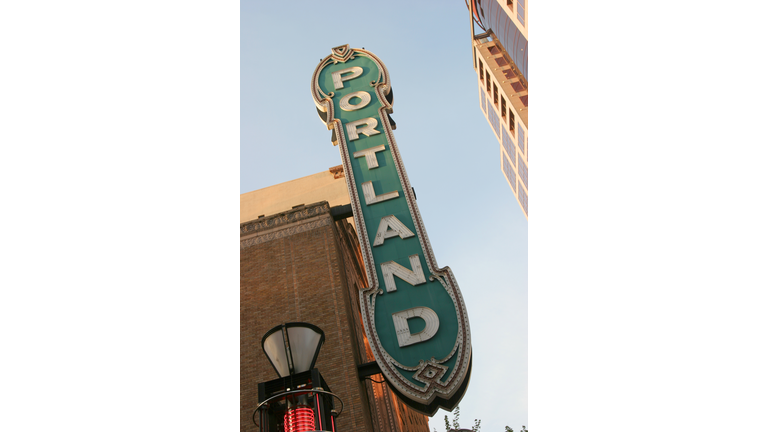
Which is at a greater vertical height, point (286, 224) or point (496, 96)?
point (496, 96)

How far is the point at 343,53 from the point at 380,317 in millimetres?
10300

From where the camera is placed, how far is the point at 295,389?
5.70m

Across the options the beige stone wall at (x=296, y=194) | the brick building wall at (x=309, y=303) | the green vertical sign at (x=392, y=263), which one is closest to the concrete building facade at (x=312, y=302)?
the brick building wall at (x=309, y=303)

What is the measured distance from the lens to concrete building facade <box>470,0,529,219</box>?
133 feet

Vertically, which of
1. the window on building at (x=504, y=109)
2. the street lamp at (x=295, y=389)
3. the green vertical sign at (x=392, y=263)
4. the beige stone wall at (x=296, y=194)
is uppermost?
the window on building at (x=504, y=109)

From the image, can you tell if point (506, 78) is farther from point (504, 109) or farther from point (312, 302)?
point (312, 302)

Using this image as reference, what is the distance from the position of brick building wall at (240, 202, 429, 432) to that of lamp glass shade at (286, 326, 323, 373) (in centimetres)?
639

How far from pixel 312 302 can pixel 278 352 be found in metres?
8.67

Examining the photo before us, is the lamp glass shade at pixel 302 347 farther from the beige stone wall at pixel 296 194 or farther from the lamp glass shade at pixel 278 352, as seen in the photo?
the beige stone wall at pixel 296 194

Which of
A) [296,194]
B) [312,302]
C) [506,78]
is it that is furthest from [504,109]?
[312,302]

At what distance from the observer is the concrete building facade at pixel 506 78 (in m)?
40.6

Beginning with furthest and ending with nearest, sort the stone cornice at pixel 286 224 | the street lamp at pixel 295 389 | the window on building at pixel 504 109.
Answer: the window on building at pixel 504 109
the stone cornice at pixel 286 224
the street lamp at pixel 295 389

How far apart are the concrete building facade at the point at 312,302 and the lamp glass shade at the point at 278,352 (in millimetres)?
6089

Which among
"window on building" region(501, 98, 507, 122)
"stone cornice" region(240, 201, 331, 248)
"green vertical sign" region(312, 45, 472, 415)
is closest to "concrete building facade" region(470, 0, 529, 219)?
"window on building" region(501, 98, 507, 122)
